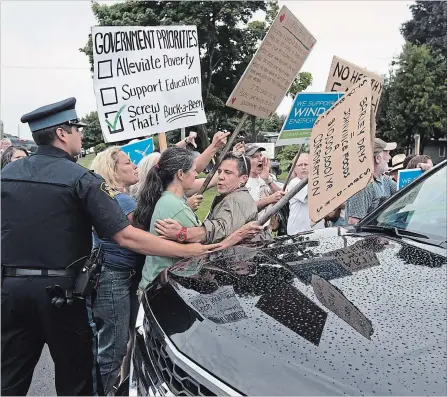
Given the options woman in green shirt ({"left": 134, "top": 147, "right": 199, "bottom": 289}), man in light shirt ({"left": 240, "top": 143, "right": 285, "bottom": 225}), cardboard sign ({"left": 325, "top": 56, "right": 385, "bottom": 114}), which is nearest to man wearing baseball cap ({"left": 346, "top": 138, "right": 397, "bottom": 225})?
cardboard sign ({"left": 325, "top": 56, "right": 385, "bottom": 114})

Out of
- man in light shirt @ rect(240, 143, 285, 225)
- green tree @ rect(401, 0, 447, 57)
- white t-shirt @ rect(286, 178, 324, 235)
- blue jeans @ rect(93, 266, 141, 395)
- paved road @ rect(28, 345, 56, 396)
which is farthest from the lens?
green tree @ rect(401, 0, 447, 57)

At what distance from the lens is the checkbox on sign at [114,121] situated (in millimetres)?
4300

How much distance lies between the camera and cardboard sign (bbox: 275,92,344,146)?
4539mm

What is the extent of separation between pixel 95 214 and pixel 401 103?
1419 inches

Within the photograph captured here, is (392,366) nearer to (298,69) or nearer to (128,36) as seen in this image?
(298,69)

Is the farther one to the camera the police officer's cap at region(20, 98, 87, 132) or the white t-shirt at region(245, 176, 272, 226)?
the white t-shirt at region(245, 176, 272, 226)

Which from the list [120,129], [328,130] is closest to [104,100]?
[120,129]

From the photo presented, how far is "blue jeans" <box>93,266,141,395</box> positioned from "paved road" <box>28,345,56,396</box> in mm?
510

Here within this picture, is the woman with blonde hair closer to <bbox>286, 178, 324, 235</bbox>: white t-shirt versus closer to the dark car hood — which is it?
the dark car hood

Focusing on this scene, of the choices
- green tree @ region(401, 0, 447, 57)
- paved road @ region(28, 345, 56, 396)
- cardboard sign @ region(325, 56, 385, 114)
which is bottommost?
paved road @ region(28, 345, 56, 396)

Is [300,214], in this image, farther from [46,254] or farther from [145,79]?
[46,254]

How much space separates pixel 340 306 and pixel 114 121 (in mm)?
3245

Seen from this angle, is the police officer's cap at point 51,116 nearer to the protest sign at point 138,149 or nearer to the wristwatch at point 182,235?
the wristwatch at point 182,235

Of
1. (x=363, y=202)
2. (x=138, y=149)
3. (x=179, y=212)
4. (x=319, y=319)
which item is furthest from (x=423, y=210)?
(x=138, y=149)
